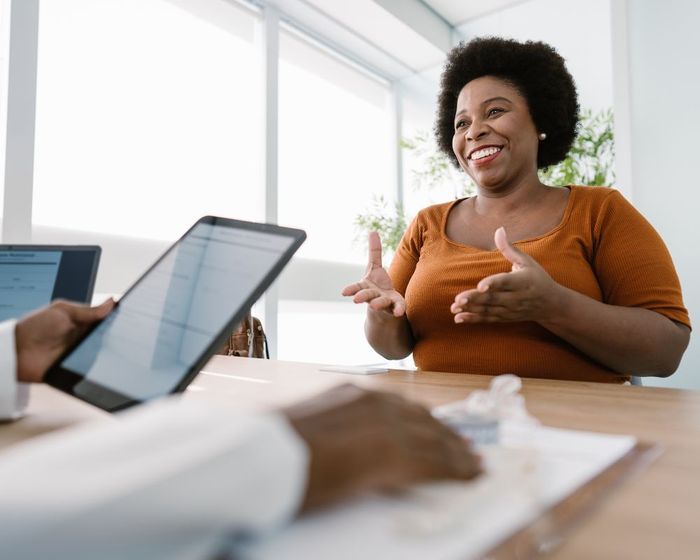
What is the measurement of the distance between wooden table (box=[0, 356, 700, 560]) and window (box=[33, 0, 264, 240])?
1.60m

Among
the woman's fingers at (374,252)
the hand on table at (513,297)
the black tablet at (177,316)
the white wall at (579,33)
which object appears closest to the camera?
the black tablet at (177,316)

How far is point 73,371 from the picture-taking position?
0.62 m

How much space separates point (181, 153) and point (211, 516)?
9.77 feet

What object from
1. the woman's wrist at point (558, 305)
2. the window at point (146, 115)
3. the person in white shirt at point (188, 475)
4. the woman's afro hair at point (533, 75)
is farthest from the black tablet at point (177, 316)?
the window at point (146, 115)

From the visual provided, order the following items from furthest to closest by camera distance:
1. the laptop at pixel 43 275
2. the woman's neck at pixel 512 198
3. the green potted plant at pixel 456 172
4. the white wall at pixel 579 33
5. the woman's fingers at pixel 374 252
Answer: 1. the white wall at pixel 579 33
2. the green potted plant at pixel 456 172
3. the woman's neck at pixel 512 198
4. the woman's fingers at pixel 374 252
5. the laptop at pixel 43 275

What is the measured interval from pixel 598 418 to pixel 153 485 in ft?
1.91

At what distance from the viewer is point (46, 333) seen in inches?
24.7

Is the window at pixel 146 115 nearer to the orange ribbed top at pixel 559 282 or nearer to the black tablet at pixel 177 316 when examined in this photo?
the orange ribbed top at pixel 559 282

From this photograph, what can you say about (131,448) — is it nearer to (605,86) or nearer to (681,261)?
(681,261)

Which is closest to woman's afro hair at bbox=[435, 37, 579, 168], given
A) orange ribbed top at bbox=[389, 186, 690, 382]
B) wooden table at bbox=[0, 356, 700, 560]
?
orange ribbed top at bbox=[389, 186, 690, 382]

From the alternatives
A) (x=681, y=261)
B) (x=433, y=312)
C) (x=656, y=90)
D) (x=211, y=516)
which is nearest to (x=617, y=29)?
(x=656, y=90)

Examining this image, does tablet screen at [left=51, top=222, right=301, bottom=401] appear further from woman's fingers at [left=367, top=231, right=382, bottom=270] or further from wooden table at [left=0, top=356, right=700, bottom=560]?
woman's fingers at [left=367, top=231, right=382, bottom=270]

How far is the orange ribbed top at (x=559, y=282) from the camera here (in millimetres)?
1157

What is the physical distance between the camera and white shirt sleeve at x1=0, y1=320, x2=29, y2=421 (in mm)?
588
